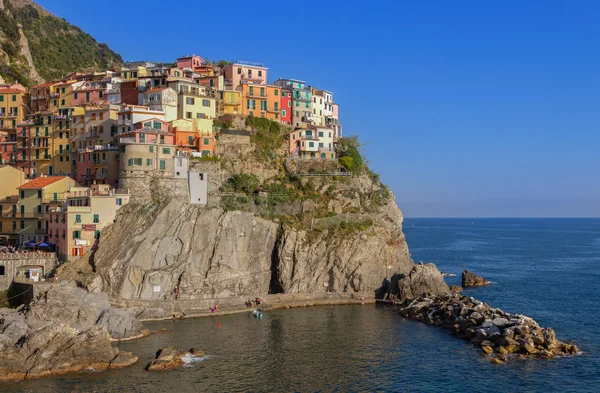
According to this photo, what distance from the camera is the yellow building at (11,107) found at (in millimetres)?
96000

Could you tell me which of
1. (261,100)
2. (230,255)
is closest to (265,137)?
(261,100)

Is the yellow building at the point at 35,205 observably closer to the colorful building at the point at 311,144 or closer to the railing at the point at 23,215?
the railing at the point at 23,215

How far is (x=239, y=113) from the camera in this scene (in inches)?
3711

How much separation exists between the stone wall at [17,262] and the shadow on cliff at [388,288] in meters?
38.3

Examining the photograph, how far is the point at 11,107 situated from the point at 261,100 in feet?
123

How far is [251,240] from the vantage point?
3123 inches

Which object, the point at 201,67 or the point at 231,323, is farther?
the point at 201,67

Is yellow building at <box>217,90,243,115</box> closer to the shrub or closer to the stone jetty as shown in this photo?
the shrub

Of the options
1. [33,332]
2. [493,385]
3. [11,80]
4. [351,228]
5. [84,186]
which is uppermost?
[11,80]

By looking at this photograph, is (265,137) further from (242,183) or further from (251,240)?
(251,240)

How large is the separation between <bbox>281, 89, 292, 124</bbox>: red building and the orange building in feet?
5.12

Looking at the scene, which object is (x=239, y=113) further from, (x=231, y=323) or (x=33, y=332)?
(x=33, y=332)

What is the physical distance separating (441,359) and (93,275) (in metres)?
36.8

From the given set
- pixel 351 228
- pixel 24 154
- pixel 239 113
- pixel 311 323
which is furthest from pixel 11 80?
pixel 311 323
